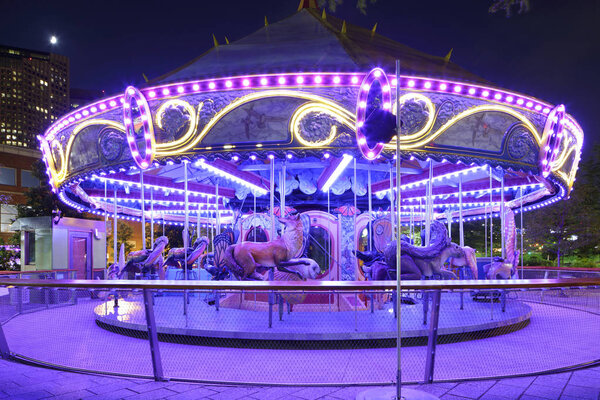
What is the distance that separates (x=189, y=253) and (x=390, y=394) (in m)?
9.02

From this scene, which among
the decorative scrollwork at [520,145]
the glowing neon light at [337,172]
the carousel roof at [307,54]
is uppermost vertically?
the carousel roof at [307,54]

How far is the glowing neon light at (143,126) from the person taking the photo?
754 centimetres

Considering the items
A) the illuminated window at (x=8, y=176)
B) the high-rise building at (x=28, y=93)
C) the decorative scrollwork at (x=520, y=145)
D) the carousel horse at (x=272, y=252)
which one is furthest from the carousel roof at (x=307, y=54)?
the high-rise building at (x=28, y=93)

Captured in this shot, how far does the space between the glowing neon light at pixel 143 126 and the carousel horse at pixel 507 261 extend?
8.39 m

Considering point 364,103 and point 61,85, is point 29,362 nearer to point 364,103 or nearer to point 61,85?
point 364,103

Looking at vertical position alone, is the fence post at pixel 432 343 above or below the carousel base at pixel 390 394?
above

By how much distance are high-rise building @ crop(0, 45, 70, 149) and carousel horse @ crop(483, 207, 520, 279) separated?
86995mm

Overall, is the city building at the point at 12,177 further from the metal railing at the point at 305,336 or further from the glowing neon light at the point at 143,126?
the glowing neon light at the point at 143,126

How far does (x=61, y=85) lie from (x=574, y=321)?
103990mm

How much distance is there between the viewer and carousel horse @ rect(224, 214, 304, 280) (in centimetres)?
863

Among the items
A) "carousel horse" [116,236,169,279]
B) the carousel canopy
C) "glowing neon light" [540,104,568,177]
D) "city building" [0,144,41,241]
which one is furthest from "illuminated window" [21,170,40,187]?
"glowing neon light" [540,104,568,177]

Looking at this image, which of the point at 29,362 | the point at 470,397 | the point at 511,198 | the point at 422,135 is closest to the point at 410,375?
the point at 470,397

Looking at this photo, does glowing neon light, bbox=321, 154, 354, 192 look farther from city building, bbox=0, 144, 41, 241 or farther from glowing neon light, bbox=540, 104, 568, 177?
city building, bbox=0, 144, 41, 241

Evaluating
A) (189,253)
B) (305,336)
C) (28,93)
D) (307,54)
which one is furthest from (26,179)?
(28,93)
